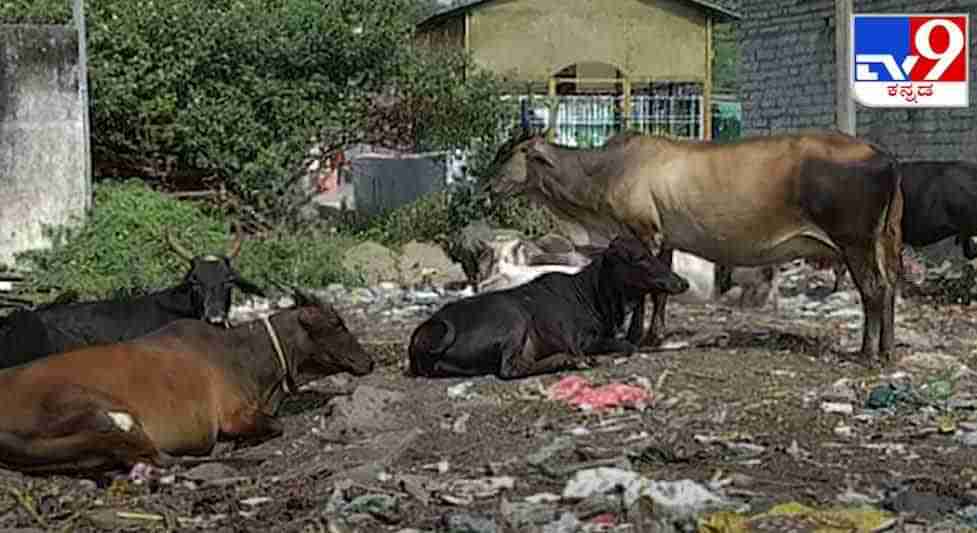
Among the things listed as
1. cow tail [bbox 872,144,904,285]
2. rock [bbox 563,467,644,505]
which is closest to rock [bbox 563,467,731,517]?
rock [bbox 563,467,644,505]

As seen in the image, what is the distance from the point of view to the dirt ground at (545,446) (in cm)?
731

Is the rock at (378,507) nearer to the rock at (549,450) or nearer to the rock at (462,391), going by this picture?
the rock at (549,450)

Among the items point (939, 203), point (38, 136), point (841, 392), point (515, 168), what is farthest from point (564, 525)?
point (38, 136)

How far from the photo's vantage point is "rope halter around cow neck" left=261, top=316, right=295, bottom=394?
9.43 metres

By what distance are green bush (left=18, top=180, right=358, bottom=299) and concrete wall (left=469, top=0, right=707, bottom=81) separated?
10616 mm

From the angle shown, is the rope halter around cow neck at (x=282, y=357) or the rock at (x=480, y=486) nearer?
the rock at (x=480, y=486)

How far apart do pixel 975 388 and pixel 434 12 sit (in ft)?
65.4

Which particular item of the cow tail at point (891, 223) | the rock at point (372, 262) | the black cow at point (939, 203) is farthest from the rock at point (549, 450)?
the rock at point (372, 262)

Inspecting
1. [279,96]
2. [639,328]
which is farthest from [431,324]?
[279,96]

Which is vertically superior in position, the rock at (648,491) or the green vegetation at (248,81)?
the green vegetation at (248,81)

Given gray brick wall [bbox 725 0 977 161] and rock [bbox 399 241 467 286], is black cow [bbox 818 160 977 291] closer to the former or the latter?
rock [bbox 399 241 467 286]

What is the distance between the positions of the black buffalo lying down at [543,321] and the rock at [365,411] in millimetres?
735

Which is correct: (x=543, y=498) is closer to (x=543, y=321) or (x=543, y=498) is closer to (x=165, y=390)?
(x=165, y=390)

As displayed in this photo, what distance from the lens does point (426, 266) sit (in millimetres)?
18000
